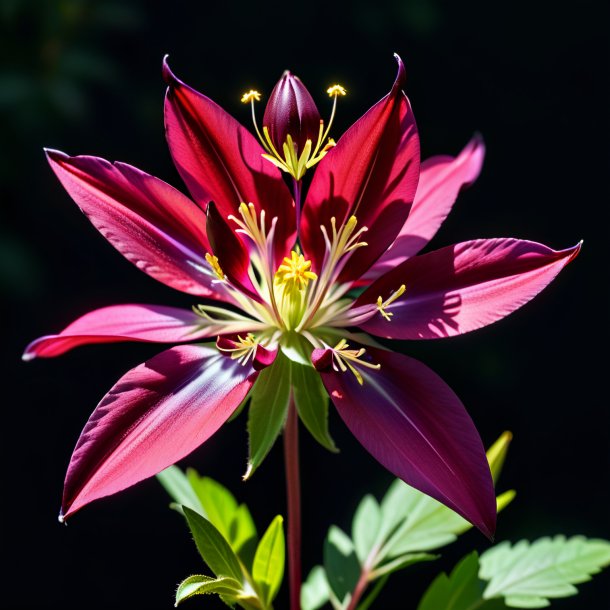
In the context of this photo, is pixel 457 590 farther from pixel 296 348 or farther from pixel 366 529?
pixel 296 348

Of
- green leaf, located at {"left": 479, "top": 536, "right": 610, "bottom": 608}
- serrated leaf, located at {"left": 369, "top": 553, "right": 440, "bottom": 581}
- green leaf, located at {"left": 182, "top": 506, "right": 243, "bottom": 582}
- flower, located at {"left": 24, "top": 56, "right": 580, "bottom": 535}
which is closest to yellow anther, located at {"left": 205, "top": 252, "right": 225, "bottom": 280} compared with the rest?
flower, located at {"left": 24, "top": 56, "right": 580, "bottom": 535}

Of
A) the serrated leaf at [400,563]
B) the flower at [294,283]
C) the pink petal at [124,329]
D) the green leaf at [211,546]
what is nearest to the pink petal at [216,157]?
the flower at [294,283]

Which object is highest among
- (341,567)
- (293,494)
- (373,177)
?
(373,177)

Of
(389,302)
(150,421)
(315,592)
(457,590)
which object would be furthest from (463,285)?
(315,592)

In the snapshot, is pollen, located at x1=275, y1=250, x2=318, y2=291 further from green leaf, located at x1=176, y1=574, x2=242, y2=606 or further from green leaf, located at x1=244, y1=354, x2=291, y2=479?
green leaf, located at x1=176, y1=574, x2=242, y2=606

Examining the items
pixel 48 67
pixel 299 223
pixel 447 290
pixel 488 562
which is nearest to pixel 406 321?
pixel 447 290

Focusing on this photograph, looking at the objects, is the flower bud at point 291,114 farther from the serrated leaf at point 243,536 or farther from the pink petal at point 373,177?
the serrated leaf at point 243,536
